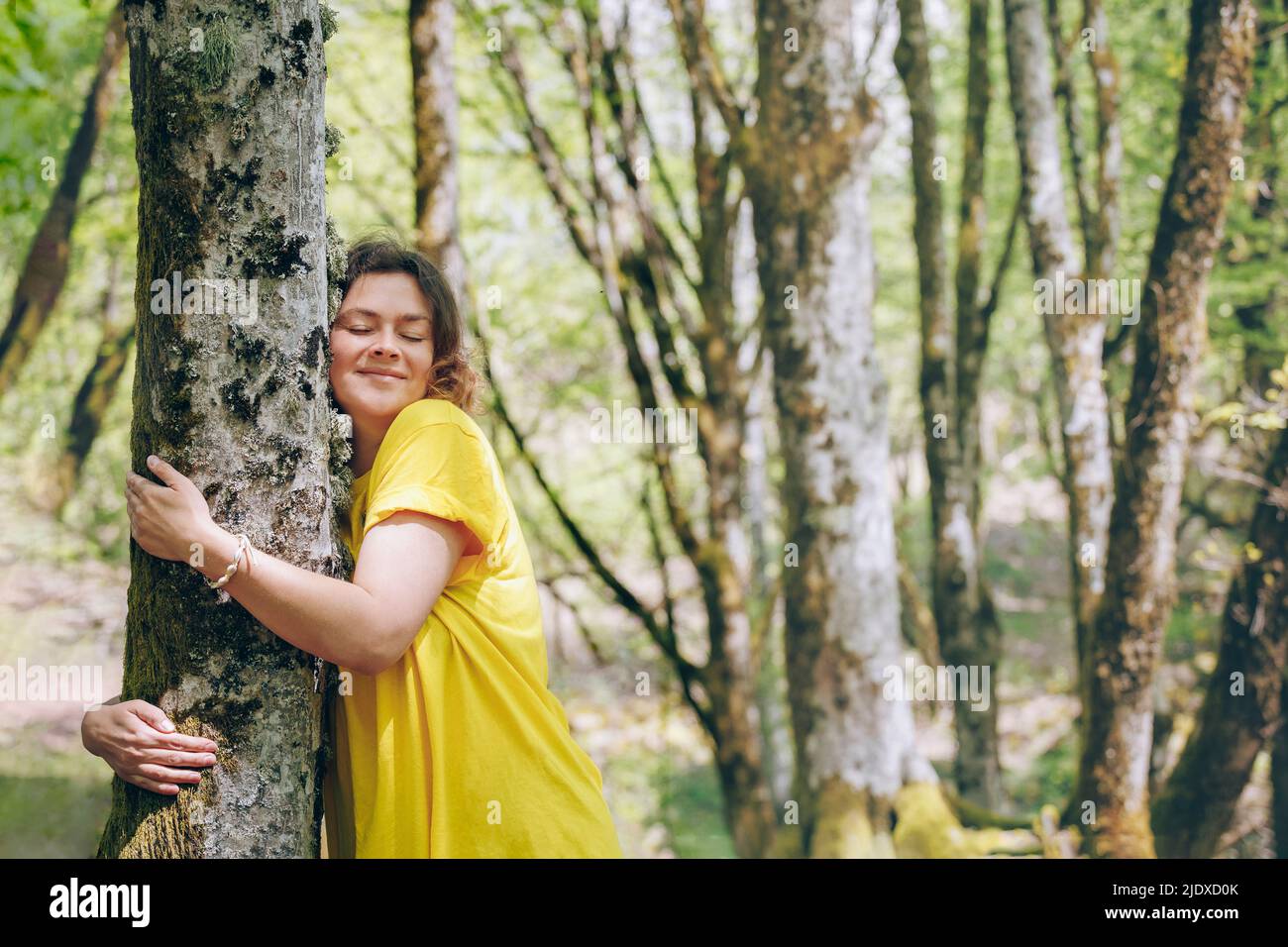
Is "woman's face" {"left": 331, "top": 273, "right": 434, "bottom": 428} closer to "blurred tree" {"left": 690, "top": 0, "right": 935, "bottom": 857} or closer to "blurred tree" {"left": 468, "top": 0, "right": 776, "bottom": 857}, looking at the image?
"blurred tree" {"left": 690, "top": 0, "right": 935, "bottom": 857}

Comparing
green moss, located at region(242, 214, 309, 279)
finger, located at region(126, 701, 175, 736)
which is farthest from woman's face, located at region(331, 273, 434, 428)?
finger, located at region(126, 701, 175, 736)

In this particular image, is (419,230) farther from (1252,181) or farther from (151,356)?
(1252,181)

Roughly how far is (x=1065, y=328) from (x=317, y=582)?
6546 mm

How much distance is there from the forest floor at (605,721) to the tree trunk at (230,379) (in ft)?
19.3

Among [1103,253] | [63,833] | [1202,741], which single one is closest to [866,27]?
[1103,253]

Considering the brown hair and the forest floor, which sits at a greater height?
the brown hair

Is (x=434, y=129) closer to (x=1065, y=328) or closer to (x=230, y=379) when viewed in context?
(x=230, y=379)

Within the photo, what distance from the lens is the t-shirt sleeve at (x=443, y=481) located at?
72.2 inches

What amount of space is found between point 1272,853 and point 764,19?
6846 mm

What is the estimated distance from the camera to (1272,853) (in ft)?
25.1

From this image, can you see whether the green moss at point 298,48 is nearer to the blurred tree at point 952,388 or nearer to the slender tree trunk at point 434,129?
the slender tree trunk at point 434,129

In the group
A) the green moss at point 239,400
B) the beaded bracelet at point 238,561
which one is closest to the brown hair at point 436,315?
the green moss at point 239,400

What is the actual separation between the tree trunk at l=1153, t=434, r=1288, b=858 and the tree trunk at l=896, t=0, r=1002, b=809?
2.35 m

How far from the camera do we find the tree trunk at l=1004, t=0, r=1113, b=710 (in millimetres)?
7082
